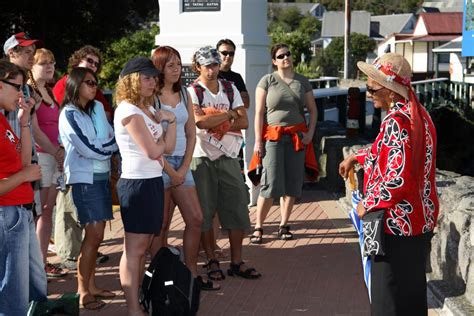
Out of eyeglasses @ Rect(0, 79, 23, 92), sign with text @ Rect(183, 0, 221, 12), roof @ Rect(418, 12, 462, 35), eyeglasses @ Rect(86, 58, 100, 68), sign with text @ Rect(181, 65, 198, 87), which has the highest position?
roof @ Rect(418, 12, 462, 35)

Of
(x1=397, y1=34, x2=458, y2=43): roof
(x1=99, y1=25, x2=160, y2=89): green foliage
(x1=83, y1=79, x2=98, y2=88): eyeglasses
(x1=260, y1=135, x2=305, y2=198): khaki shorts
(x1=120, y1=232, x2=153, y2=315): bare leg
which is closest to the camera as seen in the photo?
(x1=120, y1=232, x2=153, y2=315): bare leg

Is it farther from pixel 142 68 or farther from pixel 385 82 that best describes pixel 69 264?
pixel 385 82

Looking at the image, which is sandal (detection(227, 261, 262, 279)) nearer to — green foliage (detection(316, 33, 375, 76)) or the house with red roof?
the house with red roof

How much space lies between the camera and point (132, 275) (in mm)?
5008

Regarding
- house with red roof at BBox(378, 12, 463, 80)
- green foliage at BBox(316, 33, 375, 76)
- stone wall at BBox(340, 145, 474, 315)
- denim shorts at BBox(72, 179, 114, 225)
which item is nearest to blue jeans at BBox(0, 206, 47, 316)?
denim shorts at BBox(72, 179, 114, 225)

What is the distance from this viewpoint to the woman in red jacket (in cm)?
392

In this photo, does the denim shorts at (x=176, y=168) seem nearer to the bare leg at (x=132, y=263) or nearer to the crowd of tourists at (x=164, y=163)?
the crowd of tourists at (x=164, y=163)

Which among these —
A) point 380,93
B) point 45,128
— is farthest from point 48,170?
point 380,93

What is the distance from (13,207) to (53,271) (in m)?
2.25

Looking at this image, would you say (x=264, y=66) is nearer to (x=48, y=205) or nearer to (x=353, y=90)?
(x=353, y=90)

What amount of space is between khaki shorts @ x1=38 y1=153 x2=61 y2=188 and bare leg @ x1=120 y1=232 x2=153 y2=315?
1326 mm

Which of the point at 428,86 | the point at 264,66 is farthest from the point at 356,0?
the point at 264,66

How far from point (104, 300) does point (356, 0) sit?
15796 cm

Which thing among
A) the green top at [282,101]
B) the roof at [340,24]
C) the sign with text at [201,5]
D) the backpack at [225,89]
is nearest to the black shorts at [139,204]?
the backpack at [225,89]
